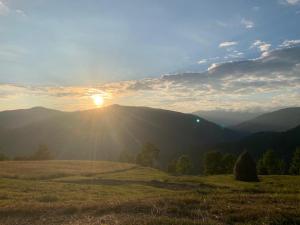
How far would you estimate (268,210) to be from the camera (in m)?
16.8

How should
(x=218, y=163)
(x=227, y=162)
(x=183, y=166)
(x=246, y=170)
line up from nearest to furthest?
(x=246, y=170) < (x=218, y=163) < (x=227, y=162) < (x=183, y=166)

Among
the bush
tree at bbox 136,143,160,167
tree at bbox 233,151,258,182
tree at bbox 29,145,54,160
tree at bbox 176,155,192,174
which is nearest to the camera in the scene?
tree at bbox 233,151,258,182

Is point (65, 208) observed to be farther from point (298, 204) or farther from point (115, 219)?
point (298, 204)

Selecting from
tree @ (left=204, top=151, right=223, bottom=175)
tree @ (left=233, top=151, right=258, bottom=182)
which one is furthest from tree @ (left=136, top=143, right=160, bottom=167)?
tree @ (left=233, top=151, right=258, bottom=182)

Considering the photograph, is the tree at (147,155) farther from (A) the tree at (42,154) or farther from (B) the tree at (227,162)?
(A) the tree at (42,154)

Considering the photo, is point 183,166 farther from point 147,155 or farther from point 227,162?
point 147,155

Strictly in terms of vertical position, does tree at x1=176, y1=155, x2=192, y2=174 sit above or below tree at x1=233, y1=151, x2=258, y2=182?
below

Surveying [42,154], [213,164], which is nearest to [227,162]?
Answer: [213,164]

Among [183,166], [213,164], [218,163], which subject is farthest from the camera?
[183,166]

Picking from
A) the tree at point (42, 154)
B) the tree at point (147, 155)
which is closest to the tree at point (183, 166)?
the tree at point (147, 155)

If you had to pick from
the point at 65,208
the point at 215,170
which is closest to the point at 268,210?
the point at 65,208

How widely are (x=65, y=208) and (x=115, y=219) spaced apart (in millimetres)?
4630

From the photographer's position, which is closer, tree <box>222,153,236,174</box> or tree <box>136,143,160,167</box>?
tree <box>222,153,236,174</box>

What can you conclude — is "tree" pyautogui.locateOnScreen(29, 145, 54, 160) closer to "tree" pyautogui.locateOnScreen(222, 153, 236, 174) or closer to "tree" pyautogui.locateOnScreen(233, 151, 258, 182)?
"tree" pyautogui.locateOnScreen(222, 153, 236, 174)
